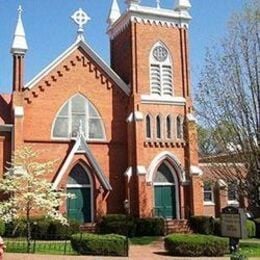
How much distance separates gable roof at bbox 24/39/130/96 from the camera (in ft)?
107

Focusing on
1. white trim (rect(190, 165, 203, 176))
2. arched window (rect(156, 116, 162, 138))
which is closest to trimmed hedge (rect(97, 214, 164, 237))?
white trim (rect(190, 165, 203, 176))

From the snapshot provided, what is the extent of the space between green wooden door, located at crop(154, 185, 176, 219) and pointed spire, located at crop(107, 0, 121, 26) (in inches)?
542

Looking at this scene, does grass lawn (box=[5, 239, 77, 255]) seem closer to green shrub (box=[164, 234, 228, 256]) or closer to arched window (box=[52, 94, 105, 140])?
green shrub (box=[164, 234, 228, 256])

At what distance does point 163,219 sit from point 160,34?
1294 centimetres

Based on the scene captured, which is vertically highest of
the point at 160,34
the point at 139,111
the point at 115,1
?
the point at 115,1

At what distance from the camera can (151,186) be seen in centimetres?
3278

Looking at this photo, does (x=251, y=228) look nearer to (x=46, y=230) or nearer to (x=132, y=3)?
(x=46, y=230)

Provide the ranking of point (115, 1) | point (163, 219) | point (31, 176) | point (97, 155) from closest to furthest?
point (31, 176)
point (163, 219)
point (97, 155)
point (115, 1)

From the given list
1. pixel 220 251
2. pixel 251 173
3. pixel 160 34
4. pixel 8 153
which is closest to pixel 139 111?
pixel 160 34

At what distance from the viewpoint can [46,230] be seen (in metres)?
27.3

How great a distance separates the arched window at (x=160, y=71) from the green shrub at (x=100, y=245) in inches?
623

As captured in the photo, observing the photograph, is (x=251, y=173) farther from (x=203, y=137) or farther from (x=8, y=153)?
(x=8, y=153)

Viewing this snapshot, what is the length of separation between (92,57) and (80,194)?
9.22 m

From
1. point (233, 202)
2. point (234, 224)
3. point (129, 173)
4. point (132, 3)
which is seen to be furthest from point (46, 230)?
point (233, 202)
